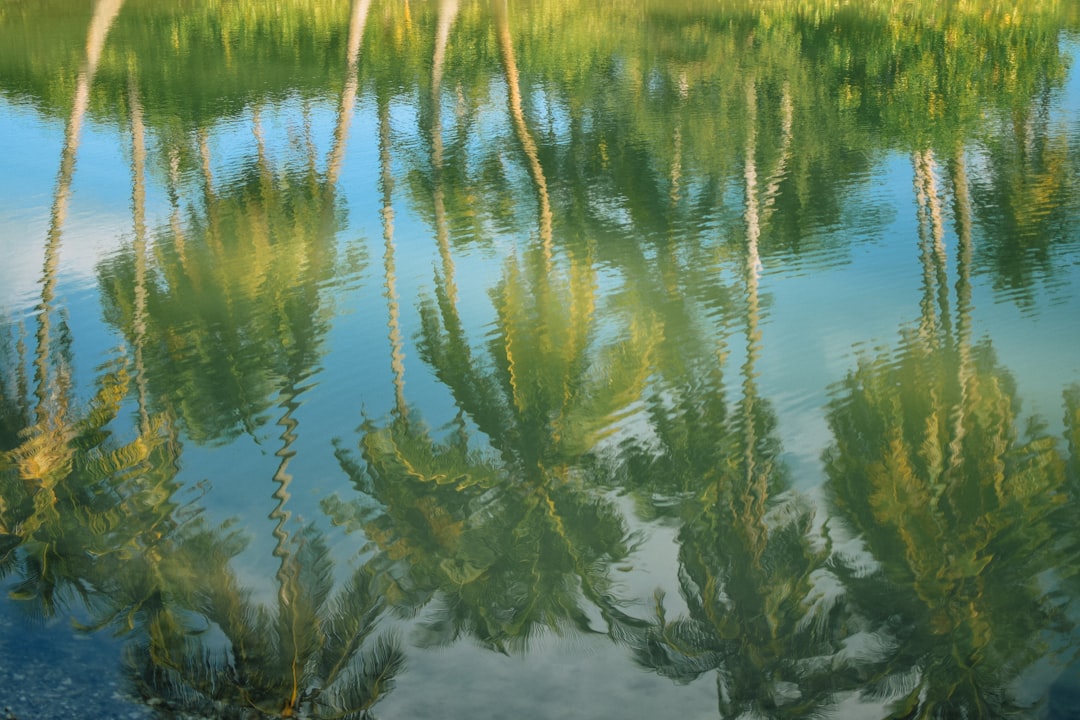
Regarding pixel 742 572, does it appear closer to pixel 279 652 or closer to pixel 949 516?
pixel 949 516

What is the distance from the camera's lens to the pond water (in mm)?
5992

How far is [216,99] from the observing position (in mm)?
20375

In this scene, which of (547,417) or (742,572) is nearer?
(742,572)

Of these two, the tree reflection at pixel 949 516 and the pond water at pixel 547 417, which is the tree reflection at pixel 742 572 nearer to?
the pond water at pixel 547 417

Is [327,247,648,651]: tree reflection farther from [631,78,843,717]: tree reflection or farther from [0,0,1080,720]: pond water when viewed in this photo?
[631,78,843,717]: tree reflection

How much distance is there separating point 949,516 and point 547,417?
9.59 ft

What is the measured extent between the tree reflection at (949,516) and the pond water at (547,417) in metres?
0.03

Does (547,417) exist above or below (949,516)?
above

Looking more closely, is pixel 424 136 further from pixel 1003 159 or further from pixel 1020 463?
pixel 1020 463

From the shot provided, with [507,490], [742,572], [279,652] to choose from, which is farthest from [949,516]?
[279,652]

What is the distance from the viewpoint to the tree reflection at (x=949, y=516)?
586 cm

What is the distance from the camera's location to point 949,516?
283 inches

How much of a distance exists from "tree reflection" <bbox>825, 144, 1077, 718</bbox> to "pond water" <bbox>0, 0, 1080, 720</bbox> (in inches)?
1.1

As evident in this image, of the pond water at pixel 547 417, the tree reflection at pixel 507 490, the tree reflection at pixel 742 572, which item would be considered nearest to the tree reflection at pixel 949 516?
the pond water at pixel 547 417
